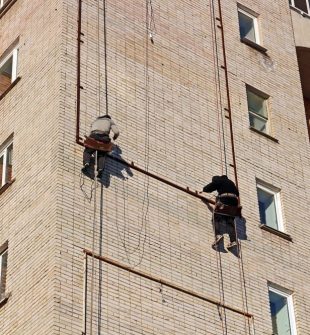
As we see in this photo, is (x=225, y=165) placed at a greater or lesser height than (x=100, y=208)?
greater

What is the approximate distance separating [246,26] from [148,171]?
7.88 metres

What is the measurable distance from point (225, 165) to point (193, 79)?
2.52 meters

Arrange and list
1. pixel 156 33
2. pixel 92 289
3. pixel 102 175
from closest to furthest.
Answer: pixel 92 289, pixel 102 175, pixel 156 33

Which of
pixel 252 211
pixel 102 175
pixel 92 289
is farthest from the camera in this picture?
pixel 252 211

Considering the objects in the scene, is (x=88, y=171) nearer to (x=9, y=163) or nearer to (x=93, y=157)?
(x=93, y=157)

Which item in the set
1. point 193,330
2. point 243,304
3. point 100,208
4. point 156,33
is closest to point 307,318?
point 243,304

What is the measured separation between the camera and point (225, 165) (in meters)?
27.8

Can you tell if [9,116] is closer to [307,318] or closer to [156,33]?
[156,33]

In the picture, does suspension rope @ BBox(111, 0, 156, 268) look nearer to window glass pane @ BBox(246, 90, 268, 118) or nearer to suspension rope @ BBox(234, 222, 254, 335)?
suspension rope @ BBox(234, 222, 254, 335)

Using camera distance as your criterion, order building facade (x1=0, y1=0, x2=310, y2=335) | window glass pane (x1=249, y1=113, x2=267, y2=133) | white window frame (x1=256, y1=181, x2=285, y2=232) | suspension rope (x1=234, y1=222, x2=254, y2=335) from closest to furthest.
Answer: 1. building facade (x1=0, y1=0, x2=310, y2=335)
2. suspension rope (x1=234, y1=222, x2=254, y2=335)
3. white window frame (x1=256, y1=181, x2=285, y2=232)
4. window glass pane (x1=249, y1=113, x2=267, y2=133)

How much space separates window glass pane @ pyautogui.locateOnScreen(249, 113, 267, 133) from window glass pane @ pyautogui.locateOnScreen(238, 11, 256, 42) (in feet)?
9.67

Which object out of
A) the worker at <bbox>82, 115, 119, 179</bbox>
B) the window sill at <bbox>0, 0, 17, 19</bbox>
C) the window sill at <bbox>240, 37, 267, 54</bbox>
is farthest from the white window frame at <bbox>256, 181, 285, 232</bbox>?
the window sill at <bbox>0, 0, 17, 19</bbox>

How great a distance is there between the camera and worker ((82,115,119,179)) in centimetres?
2472

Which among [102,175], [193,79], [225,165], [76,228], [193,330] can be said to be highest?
[193,79]
